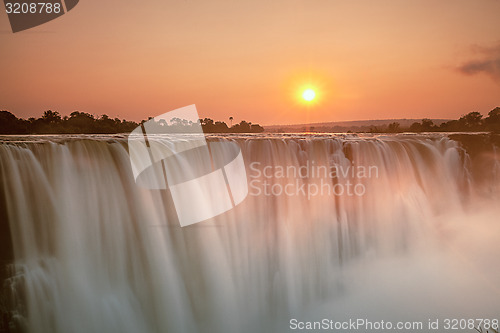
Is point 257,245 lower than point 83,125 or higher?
lower

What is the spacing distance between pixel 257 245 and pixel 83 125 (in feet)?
39.5

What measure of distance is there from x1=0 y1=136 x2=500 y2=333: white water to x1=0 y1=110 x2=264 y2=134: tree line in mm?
6930

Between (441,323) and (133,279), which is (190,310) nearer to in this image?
(133,279)

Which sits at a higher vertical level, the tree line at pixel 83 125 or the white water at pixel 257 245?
the tree line at pixel 83 125

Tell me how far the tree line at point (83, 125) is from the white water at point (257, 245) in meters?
6.93

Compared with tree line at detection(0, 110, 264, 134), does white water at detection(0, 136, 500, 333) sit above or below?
below

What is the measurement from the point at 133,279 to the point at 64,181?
8.41 ft

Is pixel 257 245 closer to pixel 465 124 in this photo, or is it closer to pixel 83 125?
pixel 83 125

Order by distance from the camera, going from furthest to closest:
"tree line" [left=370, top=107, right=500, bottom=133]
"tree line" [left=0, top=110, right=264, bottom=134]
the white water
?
"tree line" [left=370, top=107, right=500, bottom=133]
"tree line" [left=0, top=110, right=264, bottom=134]
the white water

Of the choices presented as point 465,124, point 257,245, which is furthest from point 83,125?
point 465,124

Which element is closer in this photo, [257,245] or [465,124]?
[257,245]

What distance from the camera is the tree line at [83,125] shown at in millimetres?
16453

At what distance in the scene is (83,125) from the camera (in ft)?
60.4

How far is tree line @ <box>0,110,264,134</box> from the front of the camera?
16453mm
